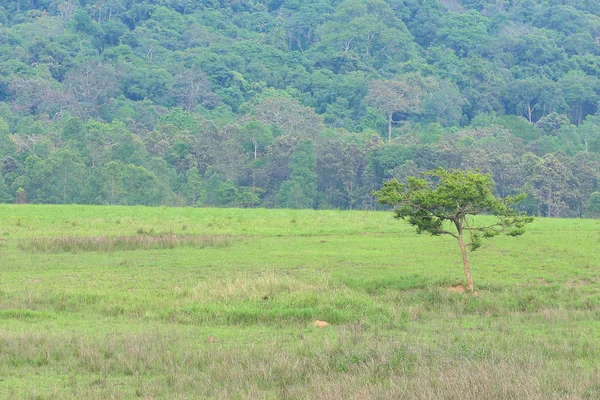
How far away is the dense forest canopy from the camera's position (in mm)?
73125

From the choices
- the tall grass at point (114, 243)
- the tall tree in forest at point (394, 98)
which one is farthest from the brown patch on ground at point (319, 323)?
the tall tree in forest at point (394, 98)

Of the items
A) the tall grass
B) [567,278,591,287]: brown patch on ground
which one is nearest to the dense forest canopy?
the tall grass

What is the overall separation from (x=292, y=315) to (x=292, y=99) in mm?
91458

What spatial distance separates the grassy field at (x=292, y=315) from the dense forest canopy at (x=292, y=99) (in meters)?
38.3

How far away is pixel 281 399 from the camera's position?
12617mm

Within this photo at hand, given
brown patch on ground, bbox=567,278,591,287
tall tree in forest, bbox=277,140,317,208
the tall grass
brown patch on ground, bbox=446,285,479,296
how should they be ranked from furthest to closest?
tall tree in forest, bbox=277,140,317,208 → the tall grass → brown patch on ground, bbox=567,278,591,287 → brown patch on ground, bbox=446,285,479,296

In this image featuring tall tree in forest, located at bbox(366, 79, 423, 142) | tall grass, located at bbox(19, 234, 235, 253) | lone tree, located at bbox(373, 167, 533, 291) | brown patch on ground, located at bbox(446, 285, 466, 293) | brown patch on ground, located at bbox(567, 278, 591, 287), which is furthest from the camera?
tall tree in forest, located at bbox(366, 79, 423, 142)

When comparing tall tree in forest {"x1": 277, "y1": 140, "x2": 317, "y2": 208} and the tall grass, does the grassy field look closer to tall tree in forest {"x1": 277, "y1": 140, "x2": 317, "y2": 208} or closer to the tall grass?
the tall grass

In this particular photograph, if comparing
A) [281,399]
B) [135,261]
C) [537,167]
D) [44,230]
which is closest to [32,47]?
[537,167]

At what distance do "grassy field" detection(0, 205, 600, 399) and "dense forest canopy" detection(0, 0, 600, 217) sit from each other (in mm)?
38313

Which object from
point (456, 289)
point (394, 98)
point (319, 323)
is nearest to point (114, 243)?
point (456, 289)

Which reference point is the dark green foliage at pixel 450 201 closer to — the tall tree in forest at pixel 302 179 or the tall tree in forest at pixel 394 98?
the tall tree in forest at pixel 302 179

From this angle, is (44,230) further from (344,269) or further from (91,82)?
(91,82)

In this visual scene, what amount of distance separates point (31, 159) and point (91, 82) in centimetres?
4403
